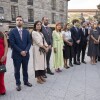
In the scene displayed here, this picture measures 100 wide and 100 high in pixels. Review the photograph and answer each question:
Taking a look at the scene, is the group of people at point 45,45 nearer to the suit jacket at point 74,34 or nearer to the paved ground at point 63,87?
the suit jacket at point 74,34

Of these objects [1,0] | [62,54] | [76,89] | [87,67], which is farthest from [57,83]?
[1,0]

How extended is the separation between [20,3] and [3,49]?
27863 mm

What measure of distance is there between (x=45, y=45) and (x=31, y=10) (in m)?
28.9

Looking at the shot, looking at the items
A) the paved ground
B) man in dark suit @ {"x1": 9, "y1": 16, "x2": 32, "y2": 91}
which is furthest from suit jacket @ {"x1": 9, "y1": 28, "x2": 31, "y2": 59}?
the paved ground

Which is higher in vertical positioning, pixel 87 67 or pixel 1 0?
pixel 1 0

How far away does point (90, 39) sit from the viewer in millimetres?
9930

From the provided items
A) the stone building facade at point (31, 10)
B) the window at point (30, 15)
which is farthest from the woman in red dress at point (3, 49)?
the window at point (30, 15)

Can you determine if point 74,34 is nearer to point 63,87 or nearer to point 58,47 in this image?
point 58,47

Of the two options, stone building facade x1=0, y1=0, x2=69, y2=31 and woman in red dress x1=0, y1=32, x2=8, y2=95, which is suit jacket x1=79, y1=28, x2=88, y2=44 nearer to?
woman in red dress x1=0, y1=32, x2=8, y2=95

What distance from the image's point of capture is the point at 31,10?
116 ft

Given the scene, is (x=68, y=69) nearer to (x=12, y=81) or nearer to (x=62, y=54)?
(x=62, y=54)

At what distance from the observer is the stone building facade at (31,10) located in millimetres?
29859

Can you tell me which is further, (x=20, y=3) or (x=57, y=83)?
A: (x=20, y=3)

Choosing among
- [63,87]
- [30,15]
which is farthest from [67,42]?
[30,15]
